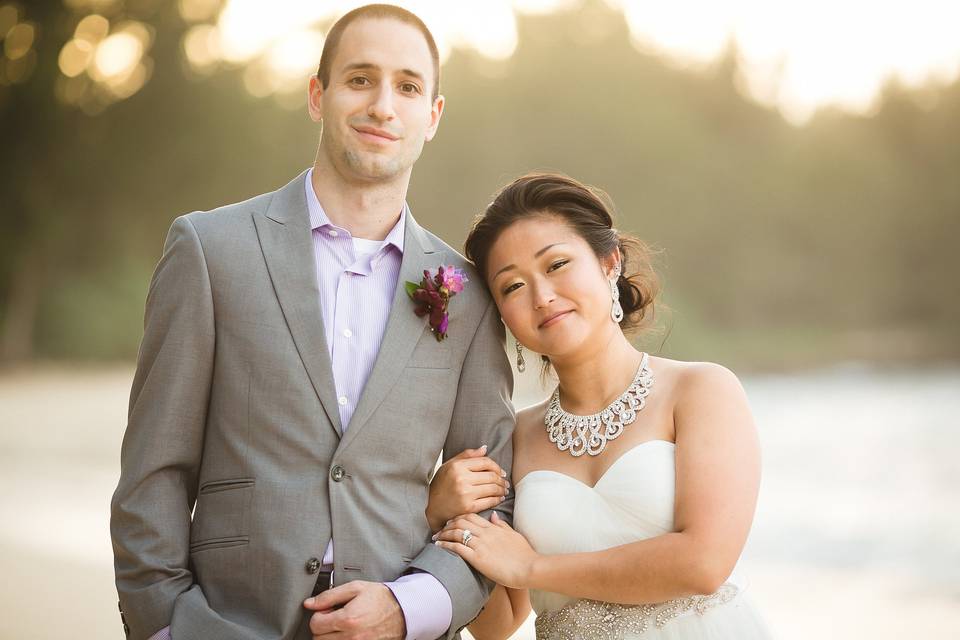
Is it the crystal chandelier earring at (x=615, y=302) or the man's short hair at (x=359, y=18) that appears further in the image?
the crystal chandelier earring at (x=615, y=302)

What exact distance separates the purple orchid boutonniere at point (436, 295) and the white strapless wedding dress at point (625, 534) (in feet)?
1.87

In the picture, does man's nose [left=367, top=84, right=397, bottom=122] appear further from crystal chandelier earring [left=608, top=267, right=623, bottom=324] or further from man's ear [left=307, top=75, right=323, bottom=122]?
crystal chandelier earring [left=608, top=267, right=623, bottom=324]

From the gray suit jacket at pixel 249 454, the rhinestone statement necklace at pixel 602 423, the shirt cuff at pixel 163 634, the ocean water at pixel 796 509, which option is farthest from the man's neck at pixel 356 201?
the ocean water at pixel 796 509

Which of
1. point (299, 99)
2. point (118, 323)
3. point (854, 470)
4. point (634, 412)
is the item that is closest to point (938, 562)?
point (854, 470)

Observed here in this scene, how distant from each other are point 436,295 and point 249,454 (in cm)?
63

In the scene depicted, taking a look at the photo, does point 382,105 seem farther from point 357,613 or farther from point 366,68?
point 357,613

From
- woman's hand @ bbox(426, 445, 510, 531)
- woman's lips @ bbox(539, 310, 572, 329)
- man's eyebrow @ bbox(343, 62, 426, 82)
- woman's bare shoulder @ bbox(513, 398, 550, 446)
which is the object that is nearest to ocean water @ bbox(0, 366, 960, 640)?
woman's bare shoulder @ bbox(513, 398, 550, 446)

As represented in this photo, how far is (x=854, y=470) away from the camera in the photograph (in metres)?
14.9

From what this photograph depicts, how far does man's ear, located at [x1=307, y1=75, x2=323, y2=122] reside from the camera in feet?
9.21

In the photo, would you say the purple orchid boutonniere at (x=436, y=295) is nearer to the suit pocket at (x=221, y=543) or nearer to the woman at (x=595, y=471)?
the woman at (x=595, y=471)

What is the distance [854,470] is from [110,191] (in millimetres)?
18462

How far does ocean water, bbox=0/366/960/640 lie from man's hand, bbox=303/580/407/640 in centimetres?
427

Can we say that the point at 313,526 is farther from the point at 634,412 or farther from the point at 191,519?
the point at 634,412

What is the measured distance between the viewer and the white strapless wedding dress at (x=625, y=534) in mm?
2664
